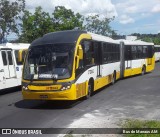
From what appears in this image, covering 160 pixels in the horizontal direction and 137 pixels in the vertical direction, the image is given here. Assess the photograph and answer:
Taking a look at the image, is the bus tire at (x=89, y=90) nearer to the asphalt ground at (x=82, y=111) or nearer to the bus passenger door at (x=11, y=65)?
the asphalt ground at (x=82, y=111)

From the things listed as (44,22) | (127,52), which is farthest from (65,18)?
(127,52)

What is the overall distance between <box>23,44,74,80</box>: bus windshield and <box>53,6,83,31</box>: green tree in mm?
28739

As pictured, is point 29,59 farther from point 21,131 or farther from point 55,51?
point 21,131

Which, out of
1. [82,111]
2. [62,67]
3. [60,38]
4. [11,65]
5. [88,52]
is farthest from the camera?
[11,65]

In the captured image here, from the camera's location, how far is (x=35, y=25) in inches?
1746

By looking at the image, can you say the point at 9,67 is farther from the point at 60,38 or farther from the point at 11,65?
the point at 60,38

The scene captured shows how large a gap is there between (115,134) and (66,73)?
16.3 feet

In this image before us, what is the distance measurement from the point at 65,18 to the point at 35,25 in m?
3.76

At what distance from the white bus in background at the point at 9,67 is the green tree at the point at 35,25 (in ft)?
76.6

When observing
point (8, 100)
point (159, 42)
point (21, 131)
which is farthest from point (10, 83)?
point (159, 42)

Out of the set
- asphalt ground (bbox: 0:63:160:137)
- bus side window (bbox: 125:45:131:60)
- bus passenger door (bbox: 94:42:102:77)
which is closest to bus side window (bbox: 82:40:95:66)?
bus passenger door (bbox: 94:42:102:77)

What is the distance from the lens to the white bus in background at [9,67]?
→ 1839 centimetres

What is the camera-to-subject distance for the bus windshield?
13.6 metres

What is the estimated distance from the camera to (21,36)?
43.7 m
